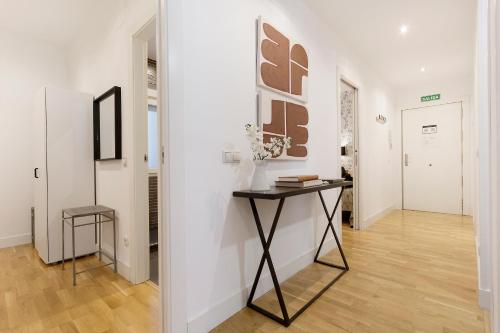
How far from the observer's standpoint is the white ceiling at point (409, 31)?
284 cm

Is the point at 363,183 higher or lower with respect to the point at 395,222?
higher

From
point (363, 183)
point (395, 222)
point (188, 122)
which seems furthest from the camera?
point (395, 222)

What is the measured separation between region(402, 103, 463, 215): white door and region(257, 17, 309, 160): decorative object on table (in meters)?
4.21

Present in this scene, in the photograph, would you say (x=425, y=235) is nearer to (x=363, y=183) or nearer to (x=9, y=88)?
(x=363, y=183)

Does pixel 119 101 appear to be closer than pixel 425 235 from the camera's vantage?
Yes

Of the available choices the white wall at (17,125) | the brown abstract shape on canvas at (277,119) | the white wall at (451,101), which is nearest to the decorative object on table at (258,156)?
the brown abstract shape on canvas at (277,119)

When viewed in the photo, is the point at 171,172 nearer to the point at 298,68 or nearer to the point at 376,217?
the point at 298,68

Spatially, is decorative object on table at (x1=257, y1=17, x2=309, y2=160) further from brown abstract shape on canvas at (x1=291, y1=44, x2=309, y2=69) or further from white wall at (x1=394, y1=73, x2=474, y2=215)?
white wall at (x1=394, y1=73, x2=474, y2=215)

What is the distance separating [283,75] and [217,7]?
2.70ft

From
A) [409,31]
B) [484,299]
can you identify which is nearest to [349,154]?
[409,31]

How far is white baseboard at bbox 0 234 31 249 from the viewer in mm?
3373

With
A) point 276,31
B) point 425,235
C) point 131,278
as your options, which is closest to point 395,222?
point 425,235

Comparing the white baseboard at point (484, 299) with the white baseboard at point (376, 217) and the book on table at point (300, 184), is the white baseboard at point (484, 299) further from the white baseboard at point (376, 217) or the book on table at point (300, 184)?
the white baseboard at point (376, 217)

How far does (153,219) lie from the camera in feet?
12.8
